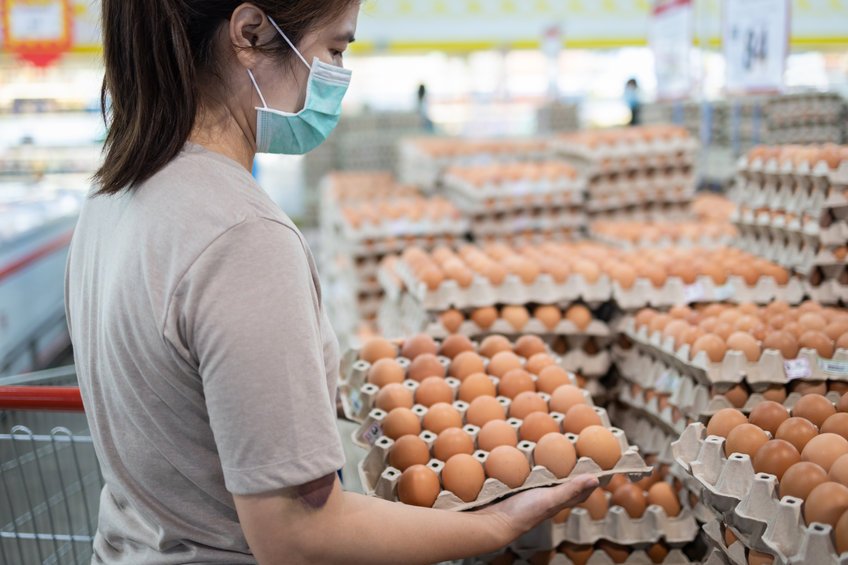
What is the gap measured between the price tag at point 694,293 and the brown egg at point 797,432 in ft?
4.36

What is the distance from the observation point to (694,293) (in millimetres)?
2902

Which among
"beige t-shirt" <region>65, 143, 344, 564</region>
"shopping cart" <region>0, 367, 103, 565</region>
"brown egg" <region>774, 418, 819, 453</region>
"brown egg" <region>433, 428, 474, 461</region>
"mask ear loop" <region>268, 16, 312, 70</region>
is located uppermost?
"mask ear loop" <region>268, 16, 312, 70</region>

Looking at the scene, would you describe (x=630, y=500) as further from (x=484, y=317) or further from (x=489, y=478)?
(x=484, y=317)

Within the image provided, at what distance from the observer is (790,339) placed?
85.2 inches

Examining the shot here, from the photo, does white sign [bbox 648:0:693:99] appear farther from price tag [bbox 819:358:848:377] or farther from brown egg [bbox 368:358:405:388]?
brown egg [bbox 368:358:405:388]

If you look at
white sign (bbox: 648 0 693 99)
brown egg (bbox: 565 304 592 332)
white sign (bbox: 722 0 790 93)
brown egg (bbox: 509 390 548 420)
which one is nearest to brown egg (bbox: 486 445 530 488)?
brown egg (bbox: 509 390 548 420)

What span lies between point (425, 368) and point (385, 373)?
13 centimetres

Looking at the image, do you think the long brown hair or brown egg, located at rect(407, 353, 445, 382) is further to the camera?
brown egg, located at rect(407, 353, 445, 382)

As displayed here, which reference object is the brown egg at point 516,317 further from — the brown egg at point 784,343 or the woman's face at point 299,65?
the woman's face at point 299,65

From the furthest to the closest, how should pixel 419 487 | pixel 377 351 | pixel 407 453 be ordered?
pixel 377 351 < pixel 407 453 < pixel 419 487

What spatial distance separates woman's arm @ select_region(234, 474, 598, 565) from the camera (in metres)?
1.09

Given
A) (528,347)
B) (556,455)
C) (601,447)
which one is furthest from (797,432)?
(528,347)

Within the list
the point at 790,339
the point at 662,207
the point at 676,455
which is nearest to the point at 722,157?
the point at 662,207

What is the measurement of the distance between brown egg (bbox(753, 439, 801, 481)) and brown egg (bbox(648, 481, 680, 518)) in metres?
0.70
